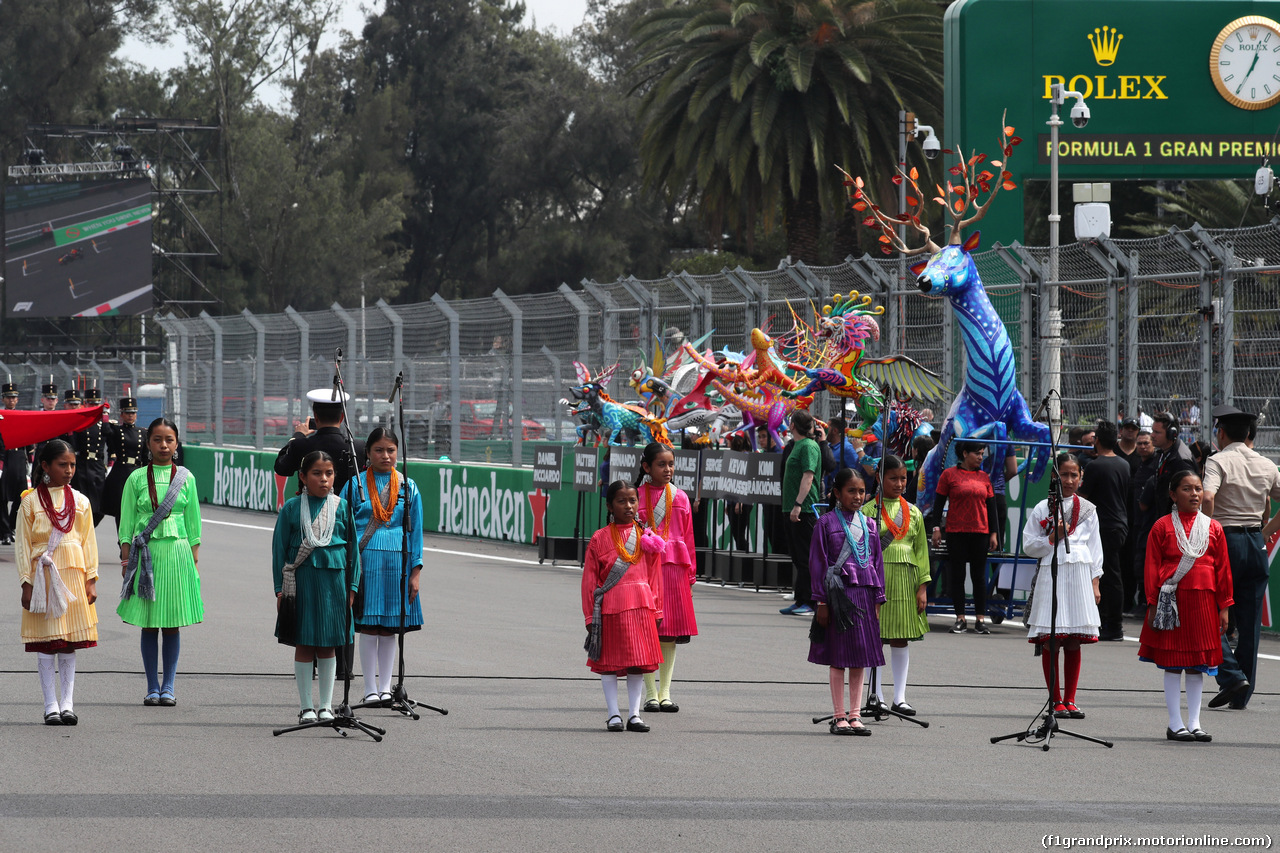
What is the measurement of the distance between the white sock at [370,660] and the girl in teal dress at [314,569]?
642 millimetres

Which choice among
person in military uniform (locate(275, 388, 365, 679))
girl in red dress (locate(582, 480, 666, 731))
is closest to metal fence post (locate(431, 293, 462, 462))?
person in military uniform (locate(275, 388, 365, 679))

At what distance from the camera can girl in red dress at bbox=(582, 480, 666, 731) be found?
8.66 metres

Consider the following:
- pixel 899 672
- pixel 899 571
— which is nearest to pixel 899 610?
pixel 899 571

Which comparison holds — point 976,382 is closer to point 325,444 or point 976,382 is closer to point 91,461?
point 325,444

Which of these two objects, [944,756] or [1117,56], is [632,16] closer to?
[1117,56]

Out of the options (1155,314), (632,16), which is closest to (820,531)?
(1155,314)

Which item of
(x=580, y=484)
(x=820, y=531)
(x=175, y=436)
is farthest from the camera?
(x=580, y=484)

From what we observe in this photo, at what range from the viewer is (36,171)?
178ft

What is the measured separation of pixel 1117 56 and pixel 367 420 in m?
13.1

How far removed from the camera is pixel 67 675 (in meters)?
8.84

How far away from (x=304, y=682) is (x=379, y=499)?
1069 millimetres

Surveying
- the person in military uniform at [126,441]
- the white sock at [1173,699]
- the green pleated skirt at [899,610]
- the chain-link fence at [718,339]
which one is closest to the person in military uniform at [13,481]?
the person in military uniform at [126,441]

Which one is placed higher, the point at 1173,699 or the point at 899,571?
the point at 899,571

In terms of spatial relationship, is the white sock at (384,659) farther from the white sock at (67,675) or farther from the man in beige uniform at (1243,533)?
the man in beige uniform at (1243,533)
